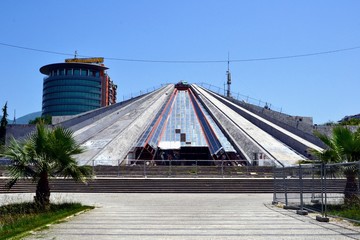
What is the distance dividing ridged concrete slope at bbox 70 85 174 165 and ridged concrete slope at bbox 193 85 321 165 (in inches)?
286

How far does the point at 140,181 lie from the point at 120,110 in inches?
1008

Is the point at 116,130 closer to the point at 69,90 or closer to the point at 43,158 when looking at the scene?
the point at 43,158

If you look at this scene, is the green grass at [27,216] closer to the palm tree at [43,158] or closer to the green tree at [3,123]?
the palm tree at [43,158]

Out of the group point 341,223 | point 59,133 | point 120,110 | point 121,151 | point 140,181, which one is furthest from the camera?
point 120,110

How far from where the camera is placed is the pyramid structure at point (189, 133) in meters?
29.4

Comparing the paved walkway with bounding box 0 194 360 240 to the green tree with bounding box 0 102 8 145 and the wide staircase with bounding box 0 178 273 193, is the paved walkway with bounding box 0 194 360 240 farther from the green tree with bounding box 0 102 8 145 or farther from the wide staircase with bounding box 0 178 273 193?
the green tree with bounding box 0 102 8 145

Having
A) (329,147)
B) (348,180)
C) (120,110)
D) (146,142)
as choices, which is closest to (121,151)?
(146,142)

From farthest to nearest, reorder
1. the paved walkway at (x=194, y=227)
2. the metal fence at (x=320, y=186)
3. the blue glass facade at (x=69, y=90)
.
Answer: the blue glass facade at (x=69, y=90) < the metal fence at (x=320, y=186) < the paved walkway at (x=194, y=227)

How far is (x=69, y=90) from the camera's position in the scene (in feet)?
358

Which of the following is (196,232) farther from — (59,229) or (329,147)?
(329,147)

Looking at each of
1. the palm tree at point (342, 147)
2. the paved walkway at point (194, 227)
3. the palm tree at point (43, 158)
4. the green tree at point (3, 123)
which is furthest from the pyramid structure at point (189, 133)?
the green tree at point (3, 123)

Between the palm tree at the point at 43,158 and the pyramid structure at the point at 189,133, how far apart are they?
45.3 feet

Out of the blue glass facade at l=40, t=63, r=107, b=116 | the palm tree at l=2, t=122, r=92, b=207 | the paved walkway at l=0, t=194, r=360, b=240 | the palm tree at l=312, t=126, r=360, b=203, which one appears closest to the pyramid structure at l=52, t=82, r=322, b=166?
the palm tree at l=312, t=126, r=360, b=203

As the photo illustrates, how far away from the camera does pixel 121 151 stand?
30016 millimetres
